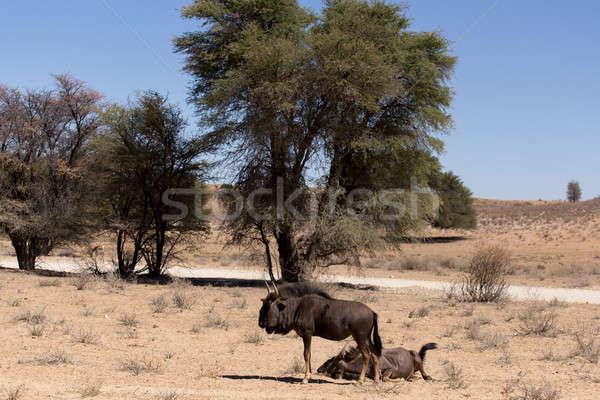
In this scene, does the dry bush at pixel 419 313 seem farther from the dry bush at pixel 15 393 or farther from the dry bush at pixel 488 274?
the dry bush at pixel 15 393

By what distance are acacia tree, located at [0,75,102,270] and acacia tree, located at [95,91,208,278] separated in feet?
3.64

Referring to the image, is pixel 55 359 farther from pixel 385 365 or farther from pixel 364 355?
pixel 385 365

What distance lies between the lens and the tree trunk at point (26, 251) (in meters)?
24.4

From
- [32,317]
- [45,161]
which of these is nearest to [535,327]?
[32,317]

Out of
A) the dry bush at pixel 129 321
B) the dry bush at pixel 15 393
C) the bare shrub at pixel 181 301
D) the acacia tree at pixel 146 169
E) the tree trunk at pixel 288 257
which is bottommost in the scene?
the dry bush at pixel 15 393

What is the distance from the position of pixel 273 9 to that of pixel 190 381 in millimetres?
16239

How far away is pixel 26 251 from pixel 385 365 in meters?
21.1

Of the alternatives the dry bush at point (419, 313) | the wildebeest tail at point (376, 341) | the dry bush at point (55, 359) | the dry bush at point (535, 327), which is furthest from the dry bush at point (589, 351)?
the dry bush at point (55, 359)

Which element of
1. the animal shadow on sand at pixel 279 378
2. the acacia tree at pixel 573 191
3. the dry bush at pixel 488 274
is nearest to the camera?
the animal shadow on sand at pixel 279 378

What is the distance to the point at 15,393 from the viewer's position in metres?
6.80

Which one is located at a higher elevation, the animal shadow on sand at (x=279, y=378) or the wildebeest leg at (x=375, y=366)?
the wildebeest leg at (x=375, y=366)

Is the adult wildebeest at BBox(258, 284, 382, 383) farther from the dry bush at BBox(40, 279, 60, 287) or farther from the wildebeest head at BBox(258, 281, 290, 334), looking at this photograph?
the dry bush at BBox(40, 279, 60, 287)

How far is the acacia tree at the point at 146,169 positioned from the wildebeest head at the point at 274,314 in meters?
15.6

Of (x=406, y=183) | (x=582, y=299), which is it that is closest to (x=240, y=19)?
(x=406, y=183)
